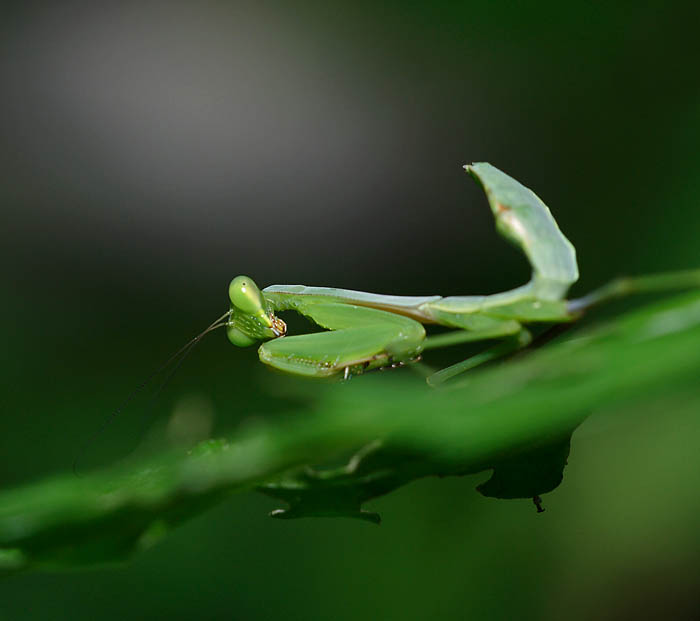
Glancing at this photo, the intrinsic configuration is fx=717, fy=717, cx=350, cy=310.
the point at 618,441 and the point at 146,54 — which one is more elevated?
the point at 146,54

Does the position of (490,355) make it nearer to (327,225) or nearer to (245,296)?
(245,296)

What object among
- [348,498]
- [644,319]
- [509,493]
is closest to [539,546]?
[509,493]

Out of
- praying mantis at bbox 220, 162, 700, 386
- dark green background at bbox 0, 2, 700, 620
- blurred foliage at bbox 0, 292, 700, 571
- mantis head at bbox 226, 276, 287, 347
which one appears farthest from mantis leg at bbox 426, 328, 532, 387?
blurred foliage at bbox 0, 292, 700, 571

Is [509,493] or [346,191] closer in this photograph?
[509,493]

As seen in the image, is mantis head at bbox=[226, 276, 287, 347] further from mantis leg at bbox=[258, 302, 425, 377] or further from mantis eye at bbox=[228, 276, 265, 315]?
mantis leg at bbox=[258, 302, 425, 377]

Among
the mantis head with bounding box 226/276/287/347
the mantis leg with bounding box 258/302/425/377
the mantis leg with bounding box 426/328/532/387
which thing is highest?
the mantis head with bounding box 226/276/287/347

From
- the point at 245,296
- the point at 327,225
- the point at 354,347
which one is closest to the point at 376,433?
the point at 354,347

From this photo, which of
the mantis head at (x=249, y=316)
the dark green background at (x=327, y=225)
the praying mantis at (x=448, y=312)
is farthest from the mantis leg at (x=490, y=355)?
the mantis head at (x=249, y=316)

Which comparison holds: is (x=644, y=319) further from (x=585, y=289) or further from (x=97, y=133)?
(x=97, y=133)
